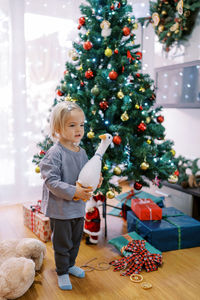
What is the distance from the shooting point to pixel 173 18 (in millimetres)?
3281

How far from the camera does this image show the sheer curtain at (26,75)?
314 cm

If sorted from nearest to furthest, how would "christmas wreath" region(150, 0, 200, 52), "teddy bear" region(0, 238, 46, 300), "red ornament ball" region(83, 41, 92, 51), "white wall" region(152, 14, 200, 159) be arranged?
"teddy bear" region(0, 238, 46, 300) → "red ornament ball" region(83, 41, 92, 51) → "christmas wreath" region(150, 0, 200, 52) → "white wall" region(152, 14, 200, 159)

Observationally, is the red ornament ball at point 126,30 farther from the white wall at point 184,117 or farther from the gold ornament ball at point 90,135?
the white wall at point 184,117

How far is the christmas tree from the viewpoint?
223cm

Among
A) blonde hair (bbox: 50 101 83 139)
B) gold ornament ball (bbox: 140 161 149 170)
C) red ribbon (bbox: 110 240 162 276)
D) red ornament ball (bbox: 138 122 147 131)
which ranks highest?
blonde hair (bbox: 50 101 83 139)

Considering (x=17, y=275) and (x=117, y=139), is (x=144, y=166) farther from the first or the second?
(x=17, y=275)

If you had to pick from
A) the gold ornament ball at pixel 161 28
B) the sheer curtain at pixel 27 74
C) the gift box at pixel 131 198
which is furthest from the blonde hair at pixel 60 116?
the gold ornament ball at pixel 161 28

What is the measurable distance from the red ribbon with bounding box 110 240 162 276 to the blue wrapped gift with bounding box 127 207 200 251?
17cm

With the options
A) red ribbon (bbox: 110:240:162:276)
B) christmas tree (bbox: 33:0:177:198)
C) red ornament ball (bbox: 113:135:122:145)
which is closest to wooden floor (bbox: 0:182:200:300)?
red ribbon (bbox: 110:240:162:276)

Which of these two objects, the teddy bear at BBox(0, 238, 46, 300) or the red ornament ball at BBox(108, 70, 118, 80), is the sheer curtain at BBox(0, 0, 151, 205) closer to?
the red ornament ball at BBox(108, 70, 118, 80)

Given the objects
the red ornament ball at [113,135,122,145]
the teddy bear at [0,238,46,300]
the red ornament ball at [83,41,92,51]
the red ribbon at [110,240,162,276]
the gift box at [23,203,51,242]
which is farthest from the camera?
the gift box at [23,203,51,242]

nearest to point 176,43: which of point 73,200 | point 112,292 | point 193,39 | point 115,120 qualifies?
point 193,39

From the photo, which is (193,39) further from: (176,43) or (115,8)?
(115,8)

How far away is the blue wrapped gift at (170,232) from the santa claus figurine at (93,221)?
1.03 ft
